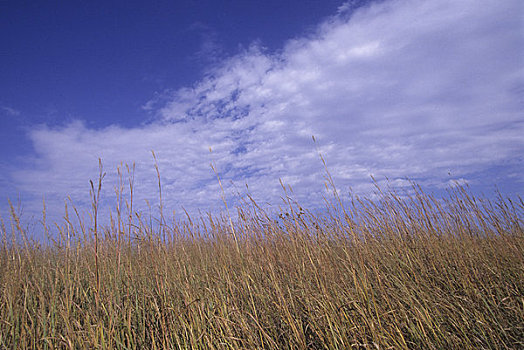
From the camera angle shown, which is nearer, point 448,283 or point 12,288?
point 448,283

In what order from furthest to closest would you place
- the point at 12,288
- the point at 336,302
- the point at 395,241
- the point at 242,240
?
the point at 242,240, the point at 395,241, the point at 12,288, the point at 336,302

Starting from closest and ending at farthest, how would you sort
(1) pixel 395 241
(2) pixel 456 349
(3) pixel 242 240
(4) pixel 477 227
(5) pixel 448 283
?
1. (2) pixel 456 349
2. (5) pixel 448 283
3. (1) pixel 395 241
4. (4) pixel 477 227
5. (3) pixel 242 240

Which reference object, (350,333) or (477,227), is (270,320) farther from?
(477,227)

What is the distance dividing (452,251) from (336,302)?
1871mm

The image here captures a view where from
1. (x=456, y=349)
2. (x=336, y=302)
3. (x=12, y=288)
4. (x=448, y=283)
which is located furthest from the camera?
(x=12, y=288)

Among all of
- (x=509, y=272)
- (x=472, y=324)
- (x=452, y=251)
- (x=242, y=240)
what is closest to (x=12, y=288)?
(x=242, y=240)

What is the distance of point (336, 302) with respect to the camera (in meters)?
2.18

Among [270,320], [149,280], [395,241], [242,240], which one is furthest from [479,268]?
[149,280]

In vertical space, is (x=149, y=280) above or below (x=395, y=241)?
above

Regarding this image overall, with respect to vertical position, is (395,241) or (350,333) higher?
(395,241)

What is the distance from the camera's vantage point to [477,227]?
3.75m

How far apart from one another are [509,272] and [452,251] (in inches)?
19.8

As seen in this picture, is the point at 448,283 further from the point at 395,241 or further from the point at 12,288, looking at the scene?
the point at 12,288

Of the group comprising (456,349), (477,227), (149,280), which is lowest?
(456,349)
